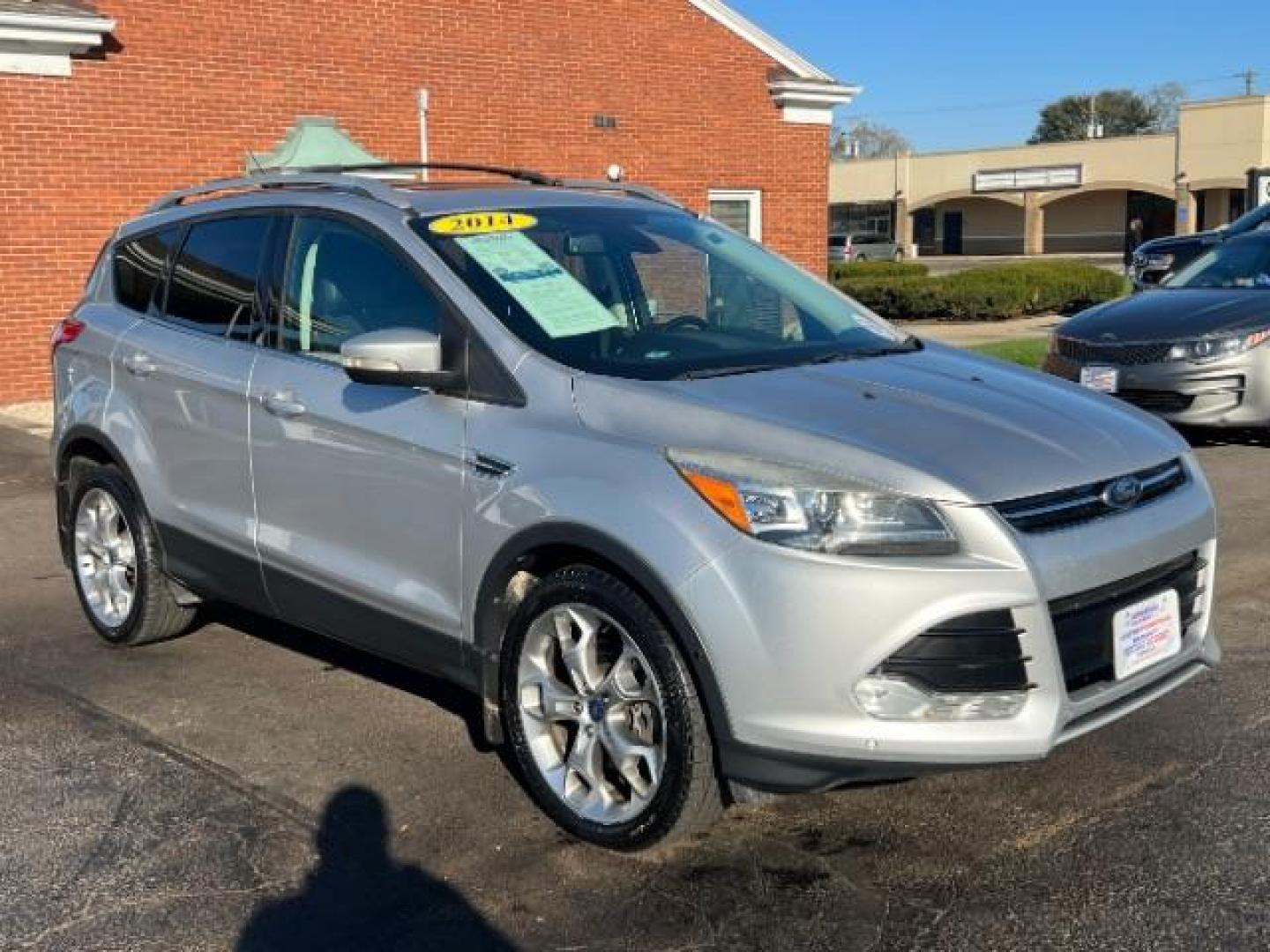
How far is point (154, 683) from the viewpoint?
A: 5301 mm

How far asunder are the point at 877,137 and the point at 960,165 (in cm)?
6071

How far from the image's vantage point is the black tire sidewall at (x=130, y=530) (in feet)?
17.9

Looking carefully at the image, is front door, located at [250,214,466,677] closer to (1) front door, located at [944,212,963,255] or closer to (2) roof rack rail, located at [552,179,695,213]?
(2) roof rack rail, located at [552,179,695,213]

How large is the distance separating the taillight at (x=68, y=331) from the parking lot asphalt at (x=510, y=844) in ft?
5.07

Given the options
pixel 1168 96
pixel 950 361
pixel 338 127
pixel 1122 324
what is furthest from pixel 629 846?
pixel 1168 96

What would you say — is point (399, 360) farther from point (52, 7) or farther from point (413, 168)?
point (52, 7)

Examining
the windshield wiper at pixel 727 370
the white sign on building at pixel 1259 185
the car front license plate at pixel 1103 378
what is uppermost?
the white sign on building at pixel 1259 185

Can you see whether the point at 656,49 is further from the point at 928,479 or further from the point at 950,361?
the point at 928,479

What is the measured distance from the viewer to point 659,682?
11.5ft

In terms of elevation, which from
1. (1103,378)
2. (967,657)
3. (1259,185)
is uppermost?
(1259,185)

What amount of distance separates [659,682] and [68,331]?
3.60 m

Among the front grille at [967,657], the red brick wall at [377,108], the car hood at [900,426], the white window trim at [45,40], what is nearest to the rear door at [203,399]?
the car hood at [900,426]

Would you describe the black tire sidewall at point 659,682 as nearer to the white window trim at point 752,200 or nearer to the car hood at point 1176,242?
the white window trim at point 752,200

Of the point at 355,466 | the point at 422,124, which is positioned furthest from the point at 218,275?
the point at 422,124
